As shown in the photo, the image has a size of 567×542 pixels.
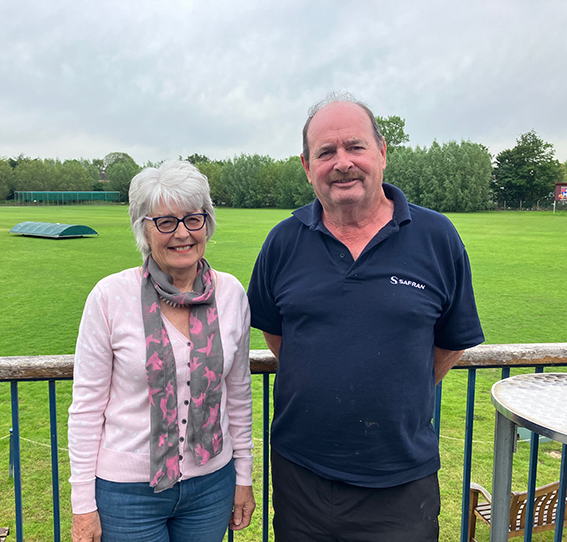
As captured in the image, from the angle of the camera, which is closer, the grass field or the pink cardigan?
the pink cardigan

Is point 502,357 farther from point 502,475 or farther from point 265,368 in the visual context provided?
point 265,368

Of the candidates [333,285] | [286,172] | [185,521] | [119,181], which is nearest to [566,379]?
[333,285]

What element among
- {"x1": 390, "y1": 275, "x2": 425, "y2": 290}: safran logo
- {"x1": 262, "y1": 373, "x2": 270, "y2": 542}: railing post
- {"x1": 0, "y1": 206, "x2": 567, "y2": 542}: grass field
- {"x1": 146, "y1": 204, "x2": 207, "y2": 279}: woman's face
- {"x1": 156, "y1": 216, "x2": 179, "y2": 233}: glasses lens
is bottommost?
{"x1": 0, "y1": 206, "x2": 567, "y2": 542}: grass field

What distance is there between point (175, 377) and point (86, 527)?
0.62 meters

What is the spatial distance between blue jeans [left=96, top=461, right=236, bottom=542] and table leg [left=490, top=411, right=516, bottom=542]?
108 cm

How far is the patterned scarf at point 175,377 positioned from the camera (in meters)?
1.90

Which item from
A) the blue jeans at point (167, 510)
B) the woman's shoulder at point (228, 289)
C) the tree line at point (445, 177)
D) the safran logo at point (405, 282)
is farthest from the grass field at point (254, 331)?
the tree line at point (445, 177)

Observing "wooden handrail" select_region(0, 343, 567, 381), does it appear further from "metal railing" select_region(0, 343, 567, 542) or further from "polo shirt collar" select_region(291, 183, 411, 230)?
"polo shirt collar" select_region(291, 183, 411, 230)

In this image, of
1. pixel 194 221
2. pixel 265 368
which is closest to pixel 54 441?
pixel 265 368

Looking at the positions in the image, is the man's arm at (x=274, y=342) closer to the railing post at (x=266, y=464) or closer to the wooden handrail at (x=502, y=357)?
the wooden handrail at (x=502, y=357)

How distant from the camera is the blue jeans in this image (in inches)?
75.9

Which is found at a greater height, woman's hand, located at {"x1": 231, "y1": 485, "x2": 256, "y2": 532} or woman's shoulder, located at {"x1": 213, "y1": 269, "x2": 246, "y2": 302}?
woman's shoulder, located at {"x1": 213, "y1": 269, "x2": 246, "y2": 302}

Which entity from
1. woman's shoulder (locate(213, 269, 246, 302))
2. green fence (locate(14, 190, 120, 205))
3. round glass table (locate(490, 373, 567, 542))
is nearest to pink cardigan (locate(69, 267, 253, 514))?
woman's shoulder (locate(213, 269, 246, 302))

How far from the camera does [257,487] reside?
5.33m
